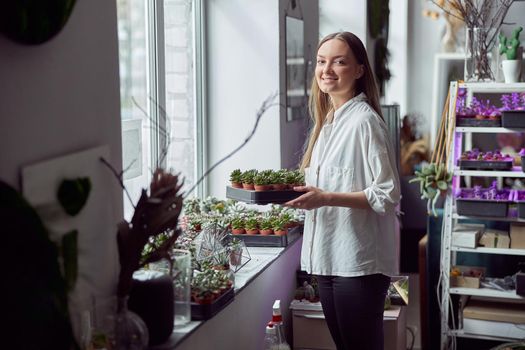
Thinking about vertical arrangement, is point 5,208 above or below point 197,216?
above

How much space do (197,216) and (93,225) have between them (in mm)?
1392

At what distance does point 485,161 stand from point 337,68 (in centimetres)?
160

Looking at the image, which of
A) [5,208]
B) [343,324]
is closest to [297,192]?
[343,324]

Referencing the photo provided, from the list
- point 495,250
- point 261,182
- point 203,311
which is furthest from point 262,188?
point 495,250

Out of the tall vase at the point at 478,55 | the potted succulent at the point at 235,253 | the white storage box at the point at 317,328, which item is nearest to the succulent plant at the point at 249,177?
the potted succulent at the point at 235,253

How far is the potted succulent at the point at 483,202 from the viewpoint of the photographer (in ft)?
14.0

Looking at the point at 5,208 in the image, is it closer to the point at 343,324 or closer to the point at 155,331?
the point at 155,331

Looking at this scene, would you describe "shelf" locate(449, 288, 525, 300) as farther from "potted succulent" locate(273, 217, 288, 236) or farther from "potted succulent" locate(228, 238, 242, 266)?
"potted succulent" locate(228, 238, 242, 266)

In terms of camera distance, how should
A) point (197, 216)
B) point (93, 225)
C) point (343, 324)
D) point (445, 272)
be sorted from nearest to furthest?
point (93, 225) < point (343, 324) < point (197, 216) < point (445, 272)

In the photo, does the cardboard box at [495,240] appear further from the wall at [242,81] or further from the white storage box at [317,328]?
the wall at [242,81]

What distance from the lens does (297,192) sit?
10.0 ft

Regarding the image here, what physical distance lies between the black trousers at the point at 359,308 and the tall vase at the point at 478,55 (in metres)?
1.84

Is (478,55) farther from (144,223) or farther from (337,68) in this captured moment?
(144,223)

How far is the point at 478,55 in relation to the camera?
4379 millimetres
